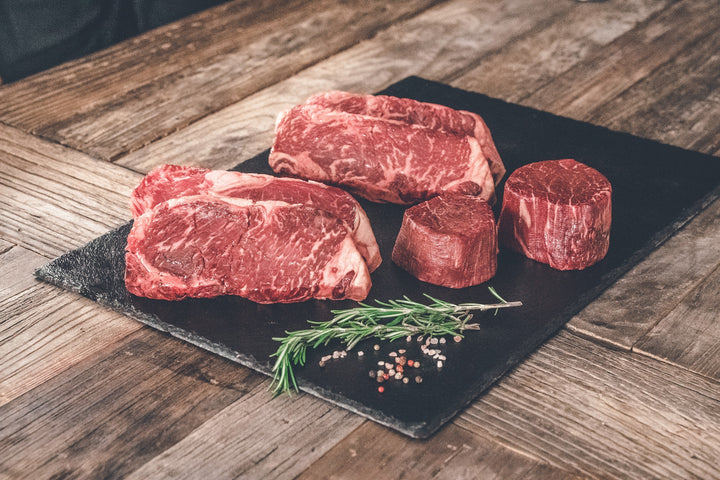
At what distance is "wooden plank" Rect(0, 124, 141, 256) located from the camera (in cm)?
273

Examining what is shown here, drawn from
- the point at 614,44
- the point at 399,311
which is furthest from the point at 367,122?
the point at 614,44

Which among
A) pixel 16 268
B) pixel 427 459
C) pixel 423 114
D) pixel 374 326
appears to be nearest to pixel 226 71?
pixel 423 114

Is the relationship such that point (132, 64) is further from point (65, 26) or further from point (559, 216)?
point (559, 216)

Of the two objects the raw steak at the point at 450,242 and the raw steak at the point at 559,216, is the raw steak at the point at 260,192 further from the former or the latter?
the raw steak at the point at 559,216

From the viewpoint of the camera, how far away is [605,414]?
1923mm

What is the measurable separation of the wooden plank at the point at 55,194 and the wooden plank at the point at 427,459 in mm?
1221

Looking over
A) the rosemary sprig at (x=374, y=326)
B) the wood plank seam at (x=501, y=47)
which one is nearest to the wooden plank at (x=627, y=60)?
the wood plank seam at (x=501, y=47)

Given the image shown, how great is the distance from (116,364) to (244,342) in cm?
30

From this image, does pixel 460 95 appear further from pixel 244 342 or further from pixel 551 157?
pixel 244 342

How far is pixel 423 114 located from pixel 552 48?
1554mm

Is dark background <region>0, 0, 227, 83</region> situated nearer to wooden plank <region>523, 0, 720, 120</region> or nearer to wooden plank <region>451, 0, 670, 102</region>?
wooden plank <region>451, 0, 670, 102</region>

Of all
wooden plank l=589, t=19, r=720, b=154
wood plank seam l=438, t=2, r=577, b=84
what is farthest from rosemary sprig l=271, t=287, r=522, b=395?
wood plank seam l=438, t=2, r=577, b=84

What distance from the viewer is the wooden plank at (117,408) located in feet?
6.03

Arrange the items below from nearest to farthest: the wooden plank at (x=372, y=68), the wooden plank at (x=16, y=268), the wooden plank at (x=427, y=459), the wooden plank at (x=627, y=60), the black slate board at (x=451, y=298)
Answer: the wooden plank at (x=427, y=459) < the black slate board at (x=451, y=298) < the wooden plank at (x=16, y=268) < the wooden plank at (x=372, y=68) < the wooden plank at (x=627, y=60)
